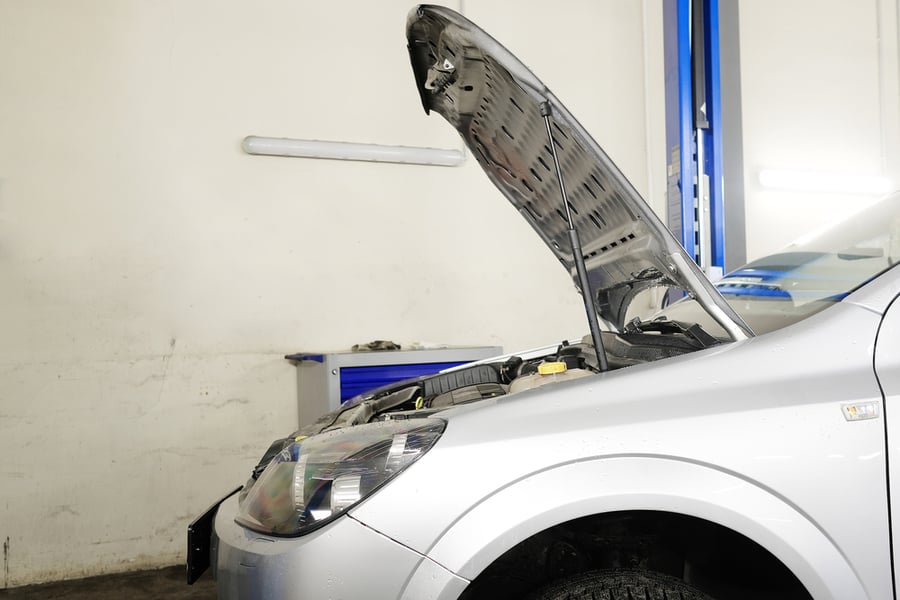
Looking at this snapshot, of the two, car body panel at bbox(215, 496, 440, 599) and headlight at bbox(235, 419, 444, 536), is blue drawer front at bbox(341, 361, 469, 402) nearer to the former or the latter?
headlight at bbox(235, 419, 444, 536)

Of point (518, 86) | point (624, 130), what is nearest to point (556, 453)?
point (518, 86)

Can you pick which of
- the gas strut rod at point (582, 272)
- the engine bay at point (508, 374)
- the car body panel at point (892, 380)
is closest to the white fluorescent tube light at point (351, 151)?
the engine bay at point (508, 374)

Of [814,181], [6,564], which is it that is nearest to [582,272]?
[6,564]

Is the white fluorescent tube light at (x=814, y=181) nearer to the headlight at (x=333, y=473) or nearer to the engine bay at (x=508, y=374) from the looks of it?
the engine bay at (x=508, y=374)

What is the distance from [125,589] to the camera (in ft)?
9.21

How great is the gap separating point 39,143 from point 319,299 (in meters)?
1.40

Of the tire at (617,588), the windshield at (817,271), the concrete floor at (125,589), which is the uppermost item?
the windshield at (817,271)

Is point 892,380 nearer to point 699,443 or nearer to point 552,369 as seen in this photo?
point 699,443

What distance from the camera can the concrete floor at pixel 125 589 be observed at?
2.72 metres

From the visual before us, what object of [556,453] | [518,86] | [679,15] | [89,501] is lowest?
[89,501]

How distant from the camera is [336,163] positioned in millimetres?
3422

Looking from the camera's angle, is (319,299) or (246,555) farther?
(319,299)

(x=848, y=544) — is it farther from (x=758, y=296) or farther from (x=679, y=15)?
(x=679, y=15)

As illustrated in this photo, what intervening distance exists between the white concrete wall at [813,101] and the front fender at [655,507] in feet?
12.1
